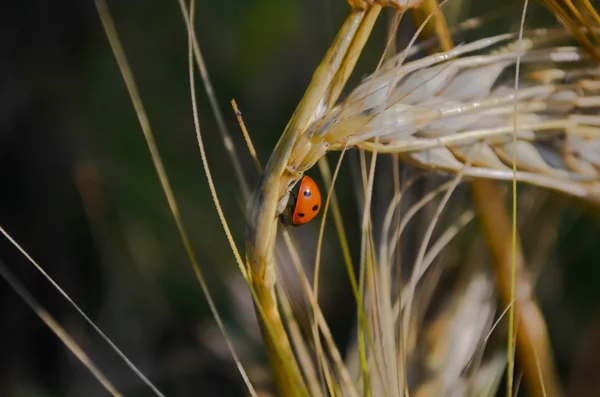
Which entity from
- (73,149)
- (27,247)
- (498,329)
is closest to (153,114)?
(73,149)

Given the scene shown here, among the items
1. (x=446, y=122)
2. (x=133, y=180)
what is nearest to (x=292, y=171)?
(x=446, y=122)

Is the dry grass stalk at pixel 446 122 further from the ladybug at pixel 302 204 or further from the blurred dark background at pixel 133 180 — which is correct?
the blurred dark background at pixel 133 180

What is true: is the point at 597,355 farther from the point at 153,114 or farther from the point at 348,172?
the point at 153,114

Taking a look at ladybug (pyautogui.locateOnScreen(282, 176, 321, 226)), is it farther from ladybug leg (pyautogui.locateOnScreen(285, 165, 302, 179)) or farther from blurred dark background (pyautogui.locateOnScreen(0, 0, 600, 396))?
blurred dark background (pyautogui.locateOnScreen(0, 0, 600, 396))

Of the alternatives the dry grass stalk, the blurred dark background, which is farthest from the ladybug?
the blurred dark background

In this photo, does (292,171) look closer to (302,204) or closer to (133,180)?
(302,204)
